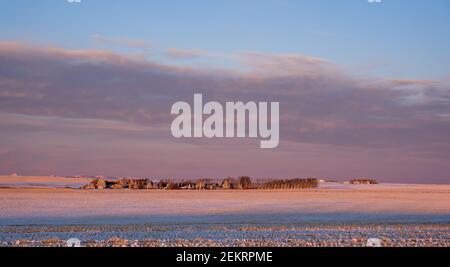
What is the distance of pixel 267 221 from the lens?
26.8m

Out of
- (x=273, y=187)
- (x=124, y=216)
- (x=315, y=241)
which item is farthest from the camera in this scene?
(x=273, y=187)

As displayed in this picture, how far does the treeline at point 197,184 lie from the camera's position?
7606cm

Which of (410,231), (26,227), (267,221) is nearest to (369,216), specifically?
(267,221)

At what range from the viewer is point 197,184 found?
259 ft

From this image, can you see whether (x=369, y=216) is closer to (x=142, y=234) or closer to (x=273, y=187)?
(x=142, y=234)

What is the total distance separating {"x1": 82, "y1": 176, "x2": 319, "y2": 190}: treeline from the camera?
7606 centimetres
